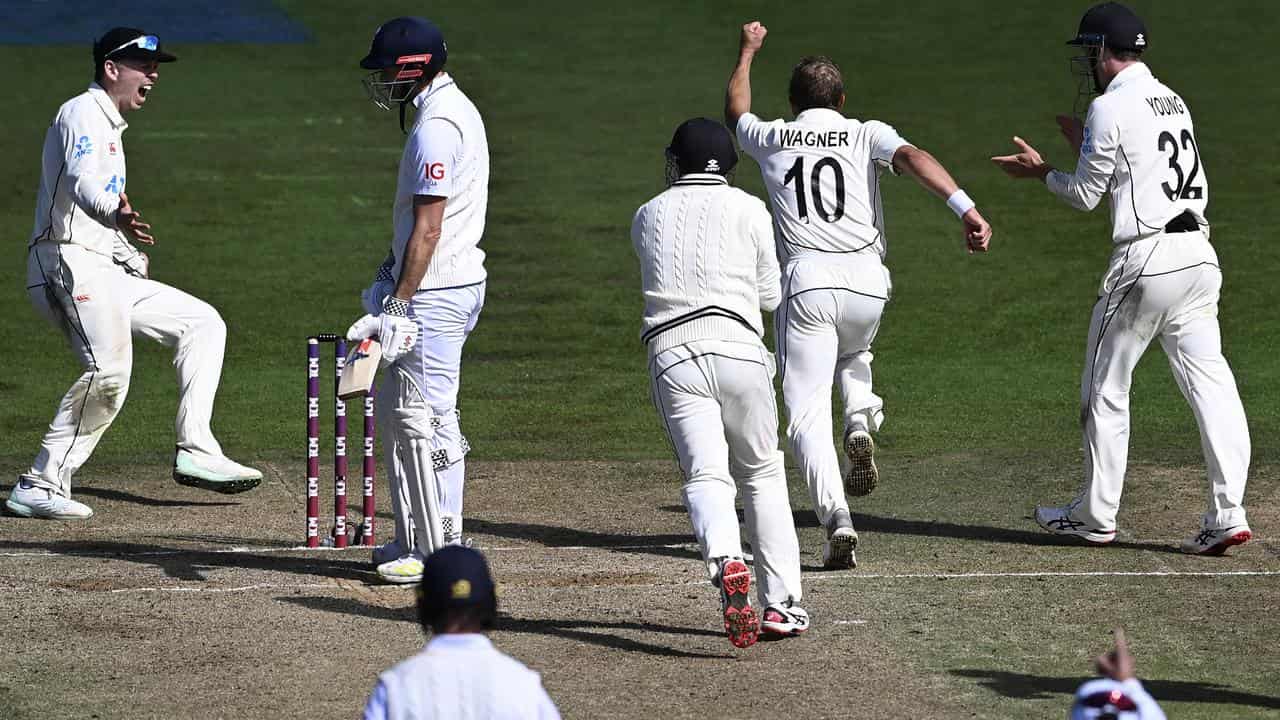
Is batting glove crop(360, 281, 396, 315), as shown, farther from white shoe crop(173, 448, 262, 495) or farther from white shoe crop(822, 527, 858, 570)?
white shoe crop(822, 527, 858, 570)

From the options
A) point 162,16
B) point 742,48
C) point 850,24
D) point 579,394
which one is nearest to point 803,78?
point 742,48

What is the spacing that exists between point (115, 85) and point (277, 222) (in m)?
9.92

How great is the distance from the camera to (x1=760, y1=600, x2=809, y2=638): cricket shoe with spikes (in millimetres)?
7699

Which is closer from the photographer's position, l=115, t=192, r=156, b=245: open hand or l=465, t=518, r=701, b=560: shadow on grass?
l=465, t=518, r=701, b=560: shadow on grass

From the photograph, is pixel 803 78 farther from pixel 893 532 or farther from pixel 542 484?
pixel 542 484

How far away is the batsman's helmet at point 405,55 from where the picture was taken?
8438 mm

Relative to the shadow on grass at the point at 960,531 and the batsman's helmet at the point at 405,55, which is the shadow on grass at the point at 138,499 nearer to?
the shadow on grass at the point at 960,531

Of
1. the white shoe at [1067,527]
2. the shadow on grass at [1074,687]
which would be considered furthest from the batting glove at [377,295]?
the white shoe at [1067,527]

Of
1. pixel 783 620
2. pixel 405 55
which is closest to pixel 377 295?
pixel 405 55

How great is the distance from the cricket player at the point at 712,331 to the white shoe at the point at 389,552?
190 centimetres

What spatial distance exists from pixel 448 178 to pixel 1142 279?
336 centimetres

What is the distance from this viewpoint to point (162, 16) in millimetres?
30000

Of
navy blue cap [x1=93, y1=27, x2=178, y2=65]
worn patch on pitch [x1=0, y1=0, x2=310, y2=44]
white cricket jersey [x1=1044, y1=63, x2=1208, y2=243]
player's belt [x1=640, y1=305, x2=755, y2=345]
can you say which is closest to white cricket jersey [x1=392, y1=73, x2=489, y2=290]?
player's belt [x1=640, y1=305, x2=755, y2=345]

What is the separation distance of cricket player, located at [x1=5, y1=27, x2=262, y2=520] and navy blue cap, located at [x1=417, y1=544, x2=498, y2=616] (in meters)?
5.99
